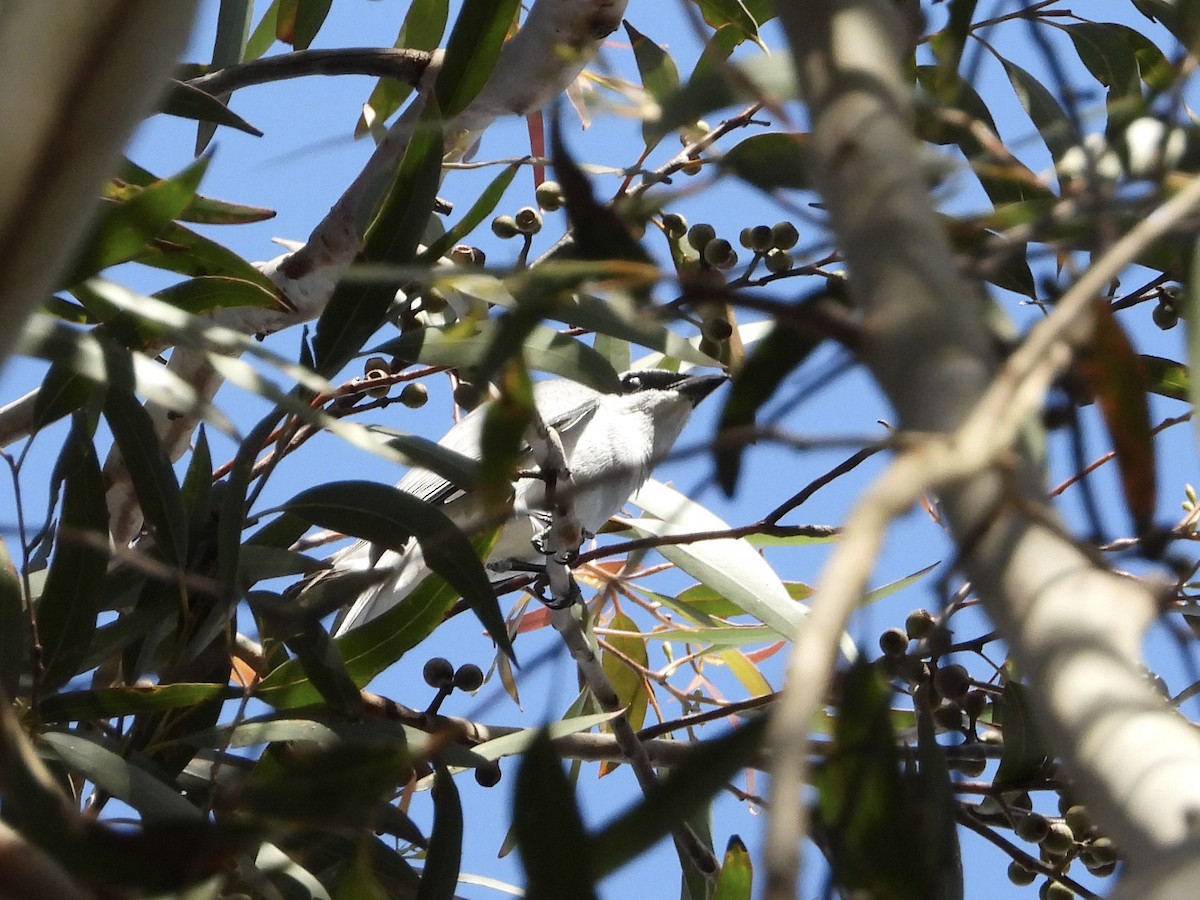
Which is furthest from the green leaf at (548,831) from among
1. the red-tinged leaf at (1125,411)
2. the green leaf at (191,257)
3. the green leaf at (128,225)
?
the green leaf at (191,257)

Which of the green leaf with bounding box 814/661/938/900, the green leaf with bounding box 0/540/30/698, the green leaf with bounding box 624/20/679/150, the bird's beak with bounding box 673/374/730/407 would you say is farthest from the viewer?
the bird's beak with bounding box 673/374/730/407

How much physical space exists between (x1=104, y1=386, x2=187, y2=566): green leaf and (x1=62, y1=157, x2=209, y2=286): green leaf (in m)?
0.25

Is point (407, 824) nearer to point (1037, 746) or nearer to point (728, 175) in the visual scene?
point (1037, 746)

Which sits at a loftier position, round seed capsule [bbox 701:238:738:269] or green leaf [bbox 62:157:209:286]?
round seed capsule [bbox 701:238:738:269]

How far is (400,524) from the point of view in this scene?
133 centimetres

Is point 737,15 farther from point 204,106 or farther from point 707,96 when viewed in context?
point 707,96

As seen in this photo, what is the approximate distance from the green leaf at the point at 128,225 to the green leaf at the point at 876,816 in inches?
28.8

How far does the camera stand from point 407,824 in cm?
134

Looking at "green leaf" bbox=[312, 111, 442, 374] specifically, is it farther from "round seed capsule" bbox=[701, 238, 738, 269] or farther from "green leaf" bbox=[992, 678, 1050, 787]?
"green leaf" bbox=[992, 678, 1050, 787]

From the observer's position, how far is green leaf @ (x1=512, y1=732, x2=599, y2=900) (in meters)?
0.52

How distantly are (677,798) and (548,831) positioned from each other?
0.06 m

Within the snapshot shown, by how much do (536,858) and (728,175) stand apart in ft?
1.10

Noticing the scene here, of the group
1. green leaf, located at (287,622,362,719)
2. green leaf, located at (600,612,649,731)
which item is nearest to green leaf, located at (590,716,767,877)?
green leaf, located at (287,622,362,719)

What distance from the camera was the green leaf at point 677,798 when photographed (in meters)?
0.51
